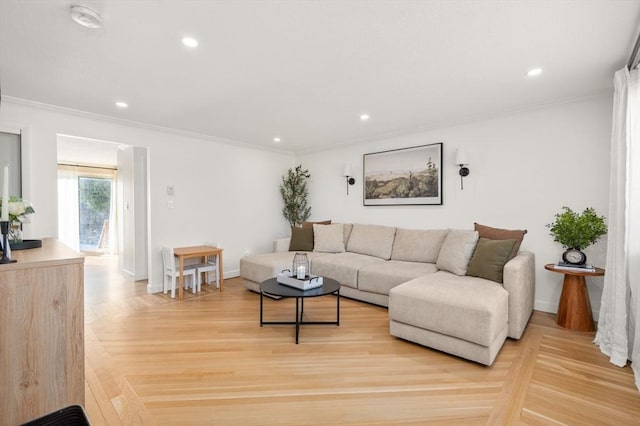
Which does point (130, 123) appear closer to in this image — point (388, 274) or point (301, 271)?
point (301, 271)

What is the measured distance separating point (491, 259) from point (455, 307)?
0.90 meters

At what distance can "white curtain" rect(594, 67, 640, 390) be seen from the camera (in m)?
2.25

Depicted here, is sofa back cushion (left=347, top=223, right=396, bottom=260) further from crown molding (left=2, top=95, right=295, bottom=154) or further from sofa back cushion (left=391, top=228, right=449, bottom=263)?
crown molding (left=2, top=95, right=295, bottom=154)

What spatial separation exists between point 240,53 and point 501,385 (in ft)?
9.66

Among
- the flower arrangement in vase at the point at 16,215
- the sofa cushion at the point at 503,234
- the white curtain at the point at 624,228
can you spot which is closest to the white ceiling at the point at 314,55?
the white curtain at the point at 624,228

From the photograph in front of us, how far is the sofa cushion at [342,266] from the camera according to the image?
3.80 metres

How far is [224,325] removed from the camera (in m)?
3.02

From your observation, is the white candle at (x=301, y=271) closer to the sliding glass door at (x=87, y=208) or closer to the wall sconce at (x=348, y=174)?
the wall sconce at (x=348, y=174)

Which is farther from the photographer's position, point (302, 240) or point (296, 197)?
point (296, 197)

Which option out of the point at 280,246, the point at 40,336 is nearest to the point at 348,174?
the point at 280,246

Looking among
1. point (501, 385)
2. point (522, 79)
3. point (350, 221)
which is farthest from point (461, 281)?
point (350, 221)

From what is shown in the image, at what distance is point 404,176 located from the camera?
448cm

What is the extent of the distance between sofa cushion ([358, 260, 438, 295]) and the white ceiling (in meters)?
1.86

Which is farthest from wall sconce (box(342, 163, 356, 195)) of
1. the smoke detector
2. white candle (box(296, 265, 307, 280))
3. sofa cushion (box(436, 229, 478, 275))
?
the smoke detector
